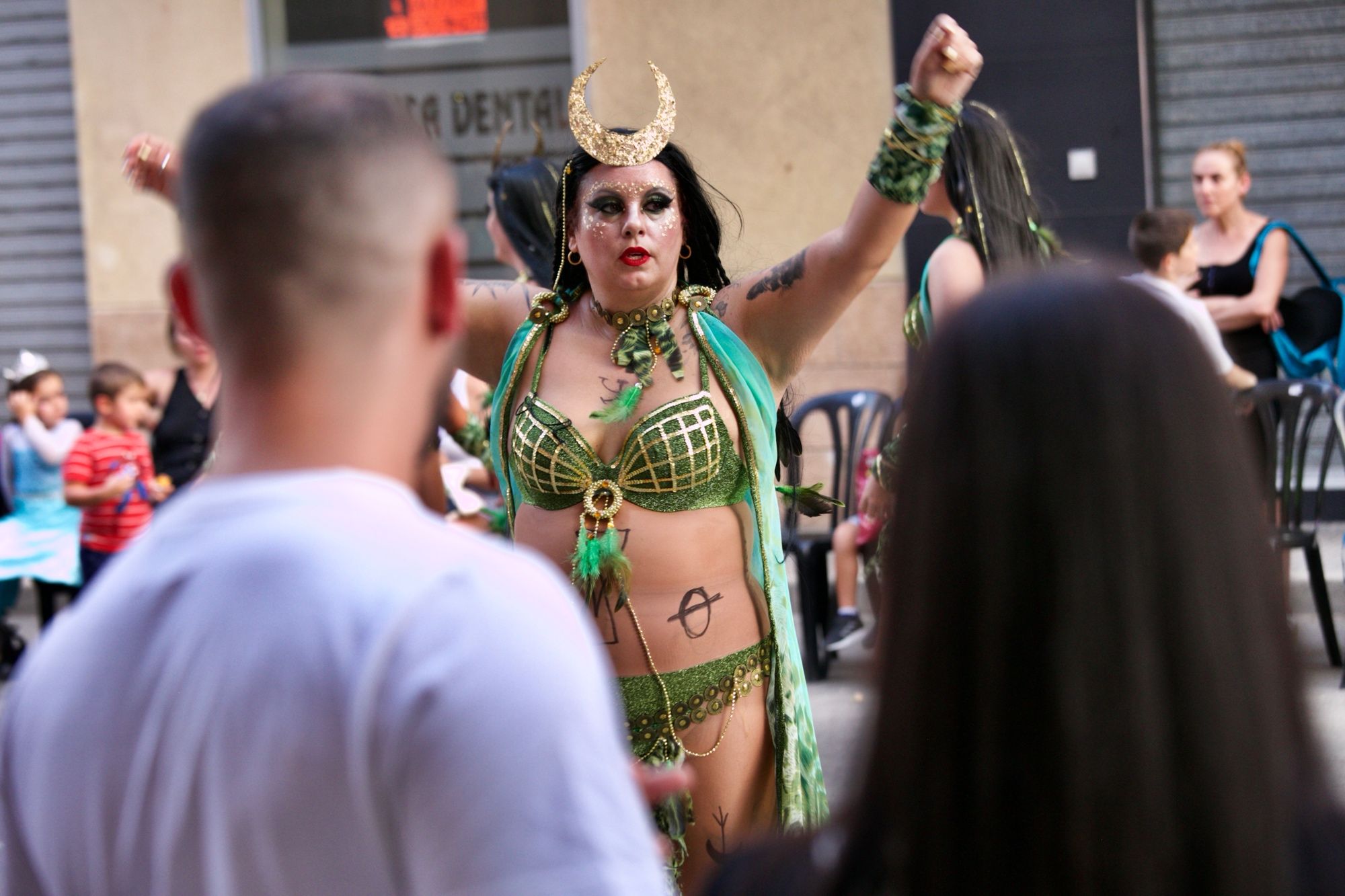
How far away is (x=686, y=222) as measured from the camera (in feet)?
10.2

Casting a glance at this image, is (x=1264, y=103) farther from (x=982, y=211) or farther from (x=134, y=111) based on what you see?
(x=134, y=111)

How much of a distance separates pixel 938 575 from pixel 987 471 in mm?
76

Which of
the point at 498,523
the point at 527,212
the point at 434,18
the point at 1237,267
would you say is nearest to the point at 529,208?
the point at 527,212

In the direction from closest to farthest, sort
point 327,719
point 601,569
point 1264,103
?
point 327,719, point 601,569, point 1264,103

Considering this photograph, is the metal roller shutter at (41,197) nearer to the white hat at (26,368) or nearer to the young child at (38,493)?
the white hat at (26,368)

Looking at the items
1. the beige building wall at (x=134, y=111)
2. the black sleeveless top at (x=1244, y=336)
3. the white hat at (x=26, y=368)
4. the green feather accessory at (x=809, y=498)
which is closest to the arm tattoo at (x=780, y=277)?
the green feather accessory at (x=809, y=498)

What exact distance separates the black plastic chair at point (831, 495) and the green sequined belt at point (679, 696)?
9.20ft

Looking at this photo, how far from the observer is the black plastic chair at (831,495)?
605 centimetres

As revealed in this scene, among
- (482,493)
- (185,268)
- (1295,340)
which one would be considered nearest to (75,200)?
(482,493)

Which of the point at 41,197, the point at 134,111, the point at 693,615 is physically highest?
the point at 134,111

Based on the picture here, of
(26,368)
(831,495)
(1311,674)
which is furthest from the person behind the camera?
(831,495)

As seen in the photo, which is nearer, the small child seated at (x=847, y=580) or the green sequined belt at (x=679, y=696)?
the green sequined belt at (x=679, y=696)

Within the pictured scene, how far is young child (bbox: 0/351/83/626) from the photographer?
631 cm

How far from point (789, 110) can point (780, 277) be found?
477 centimetres
